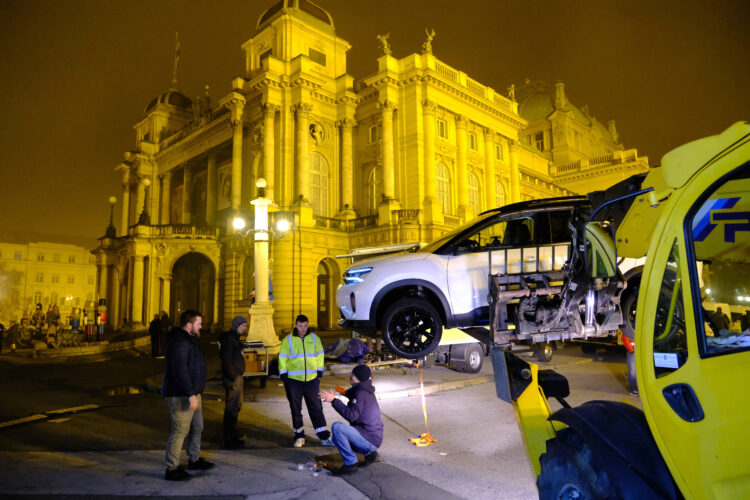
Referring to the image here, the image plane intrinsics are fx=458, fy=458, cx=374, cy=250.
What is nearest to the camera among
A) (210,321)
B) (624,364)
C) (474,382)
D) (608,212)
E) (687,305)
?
(687,305)

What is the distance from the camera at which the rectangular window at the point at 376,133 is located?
3251cm

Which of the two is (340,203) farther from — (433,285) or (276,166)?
(433,285)

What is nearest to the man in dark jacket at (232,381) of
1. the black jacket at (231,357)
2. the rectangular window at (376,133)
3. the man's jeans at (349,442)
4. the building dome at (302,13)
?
the black jacket at (231,357)

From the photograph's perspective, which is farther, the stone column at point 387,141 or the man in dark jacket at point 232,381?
the stone column at point 387,141

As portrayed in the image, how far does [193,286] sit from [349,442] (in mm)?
37730

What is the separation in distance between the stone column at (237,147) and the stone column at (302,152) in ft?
17.3

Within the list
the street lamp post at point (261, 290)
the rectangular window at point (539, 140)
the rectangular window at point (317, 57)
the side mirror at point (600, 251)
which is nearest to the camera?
the side mirror at point (600, 251)

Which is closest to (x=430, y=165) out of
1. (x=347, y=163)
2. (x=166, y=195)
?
(x=347, y=163)

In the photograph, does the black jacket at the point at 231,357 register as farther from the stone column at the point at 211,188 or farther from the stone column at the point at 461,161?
the stone column at the point at 211,188

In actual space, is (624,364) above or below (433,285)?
below

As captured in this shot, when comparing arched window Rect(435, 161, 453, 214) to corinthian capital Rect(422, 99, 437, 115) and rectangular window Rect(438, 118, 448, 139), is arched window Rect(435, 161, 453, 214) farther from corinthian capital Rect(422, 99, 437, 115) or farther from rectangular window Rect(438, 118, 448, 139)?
corinthian capital Rect(422, 99, 437, 115)

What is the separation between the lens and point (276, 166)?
31828 millimetres

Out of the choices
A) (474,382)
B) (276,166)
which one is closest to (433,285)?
(474,382)

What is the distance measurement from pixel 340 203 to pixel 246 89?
11201mm
